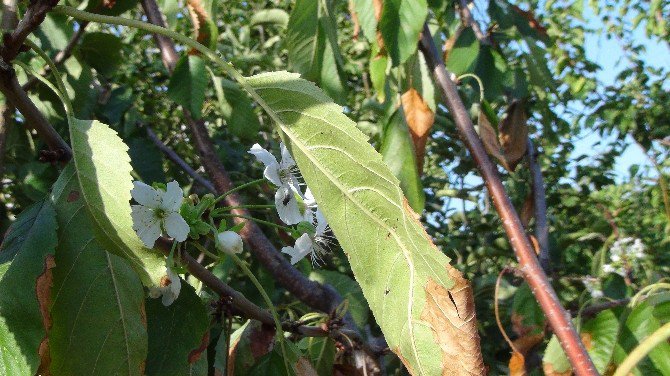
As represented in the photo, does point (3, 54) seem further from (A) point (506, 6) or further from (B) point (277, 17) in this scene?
(B) point (277, 17)

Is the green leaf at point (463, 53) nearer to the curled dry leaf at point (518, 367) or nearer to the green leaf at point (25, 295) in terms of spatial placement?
the curled dry leaf at point (518, 367)

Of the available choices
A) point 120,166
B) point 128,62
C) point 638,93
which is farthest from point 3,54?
point 638,93

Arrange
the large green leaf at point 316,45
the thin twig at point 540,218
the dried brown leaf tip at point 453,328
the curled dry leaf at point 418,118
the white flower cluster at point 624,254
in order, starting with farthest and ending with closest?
the white flower cluster at point 624,254 → the thin twig at point 540,218 → the curled dry leaf at point 418,118 → the large green leaf at point 316,45 → the dried brown leaf tip at point 453,328

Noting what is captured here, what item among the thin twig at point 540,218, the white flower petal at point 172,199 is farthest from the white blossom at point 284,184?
the thin twig at point 540,218

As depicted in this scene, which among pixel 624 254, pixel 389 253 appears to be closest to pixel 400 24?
pixel 389 253

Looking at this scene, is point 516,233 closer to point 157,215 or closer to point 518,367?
point 518,367

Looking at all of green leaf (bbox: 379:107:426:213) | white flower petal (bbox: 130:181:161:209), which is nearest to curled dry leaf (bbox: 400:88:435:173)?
green leaf (bbox: 379:107:426:213)
